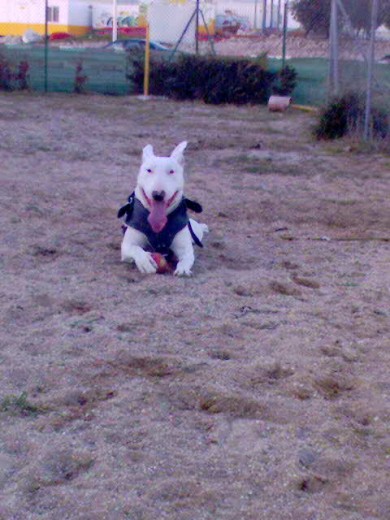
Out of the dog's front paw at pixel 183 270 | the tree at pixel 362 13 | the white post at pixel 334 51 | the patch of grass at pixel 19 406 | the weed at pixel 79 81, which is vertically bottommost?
the patch of grass at pixel 19 406

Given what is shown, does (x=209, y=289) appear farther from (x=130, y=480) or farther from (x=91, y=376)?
(x=130, y=480)

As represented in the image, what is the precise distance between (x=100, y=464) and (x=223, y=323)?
1961 millimetres

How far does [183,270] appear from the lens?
22.1ft

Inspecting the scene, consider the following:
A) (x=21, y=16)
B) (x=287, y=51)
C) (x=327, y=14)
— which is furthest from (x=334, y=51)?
(x=21, y=16)

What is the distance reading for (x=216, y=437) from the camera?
13.8 ft

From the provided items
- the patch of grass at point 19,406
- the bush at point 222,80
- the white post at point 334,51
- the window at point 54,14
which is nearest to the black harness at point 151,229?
the patch of grass at point 19,406

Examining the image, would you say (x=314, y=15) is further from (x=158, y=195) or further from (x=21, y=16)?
(x=21, y=16)

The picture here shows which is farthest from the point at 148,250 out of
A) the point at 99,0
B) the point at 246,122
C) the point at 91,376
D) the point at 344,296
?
the point at 99,0

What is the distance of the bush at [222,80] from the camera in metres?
20.5

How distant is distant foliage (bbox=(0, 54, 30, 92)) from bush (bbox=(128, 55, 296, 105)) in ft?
10.1

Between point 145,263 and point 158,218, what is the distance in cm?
36

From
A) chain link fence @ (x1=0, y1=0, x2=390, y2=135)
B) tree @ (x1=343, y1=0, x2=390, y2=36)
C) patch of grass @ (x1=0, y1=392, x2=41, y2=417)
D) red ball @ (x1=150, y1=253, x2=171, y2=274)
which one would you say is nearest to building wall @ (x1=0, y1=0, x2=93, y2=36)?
chain link fence @ (x1=0, y1=0, x2=390, y2=135)

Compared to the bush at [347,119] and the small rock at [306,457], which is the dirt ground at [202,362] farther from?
the bush at [347,119]

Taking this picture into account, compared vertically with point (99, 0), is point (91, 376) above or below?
below
